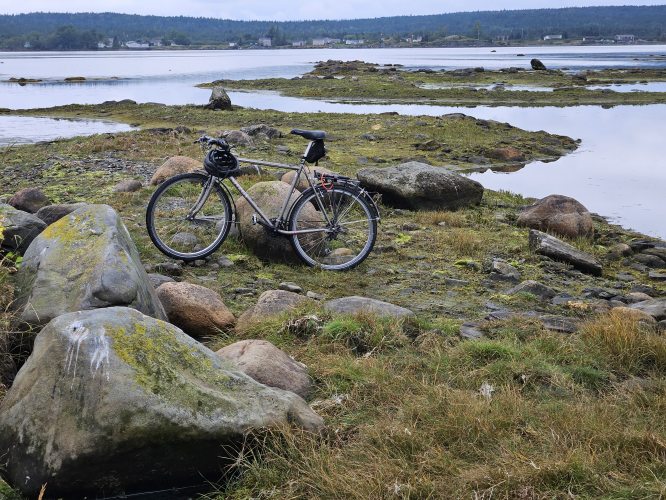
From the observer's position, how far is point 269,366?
519 cm

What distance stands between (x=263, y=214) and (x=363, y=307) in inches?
98.9

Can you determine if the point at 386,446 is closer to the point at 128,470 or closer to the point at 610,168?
the point at 128,470

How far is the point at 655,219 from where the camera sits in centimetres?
1440

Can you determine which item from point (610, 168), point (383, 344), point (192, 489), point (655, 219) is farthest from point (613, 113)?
point (192, 489)

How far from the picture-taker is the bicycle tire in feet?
28.3

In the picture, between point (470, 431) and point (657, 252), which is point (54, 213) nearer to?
point (470, 431)

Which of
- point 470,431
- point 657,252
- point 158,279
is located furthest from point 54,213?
point 657,252

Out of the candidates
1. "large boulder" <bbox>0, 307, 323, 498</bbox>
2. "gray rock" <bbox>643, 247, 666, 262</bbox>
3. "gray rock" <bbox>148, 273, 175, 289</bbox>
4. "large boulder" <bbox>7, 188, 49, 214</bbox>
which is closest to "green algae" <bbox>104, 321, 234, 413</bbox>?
"large boulder" <bbox>0, 307, 323, 498</bbox>

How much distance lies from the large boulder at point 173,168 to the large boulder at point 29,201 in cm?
224

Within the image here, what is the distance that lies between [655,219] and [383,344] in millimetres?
10567

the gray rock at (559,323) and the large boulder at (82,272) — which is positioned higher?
the large boulder at (82,272)

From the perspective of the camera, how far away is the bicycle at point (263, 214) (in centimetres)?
865

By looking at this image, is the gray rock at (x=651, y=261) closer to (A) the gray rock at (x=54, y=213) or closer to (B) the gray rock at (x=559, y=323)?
(B) the gray rock at (x=559, y=323)

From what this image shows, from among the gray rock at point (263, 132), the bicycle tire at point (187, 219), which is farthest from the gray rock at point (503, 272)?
the gray rock at point (263, 132)
